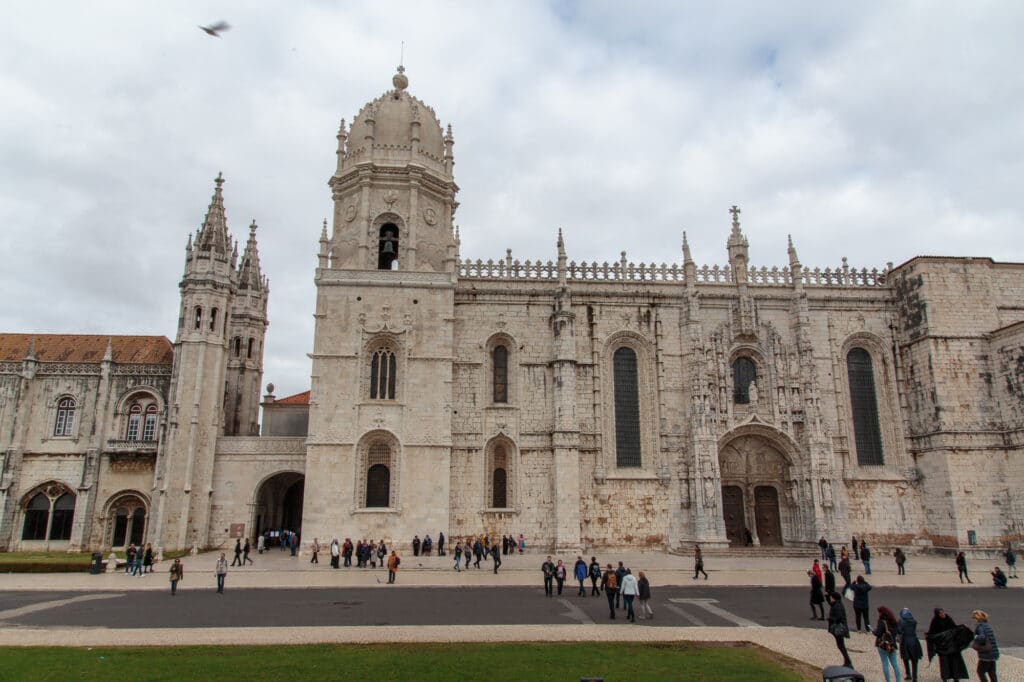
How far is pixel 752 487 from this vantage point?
33.8 metres

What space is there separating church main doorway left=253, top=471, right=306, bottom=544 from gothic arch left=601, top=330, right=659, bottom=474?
641 inches

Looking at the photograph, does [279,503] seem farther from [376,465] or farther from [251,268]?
[251,268]

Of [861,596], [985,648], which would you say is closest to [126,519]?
[861,596]

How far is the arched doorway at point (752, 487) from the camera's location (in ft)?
110

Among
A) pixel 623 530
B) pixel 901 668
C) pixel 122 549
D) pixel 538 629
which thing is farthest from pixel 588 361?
pixel 122 549

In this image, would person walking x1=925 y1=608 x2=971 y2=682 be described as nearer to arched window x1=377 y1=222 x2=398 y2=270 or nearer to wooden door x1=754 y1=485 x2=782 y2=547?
wooden door x1=754 y1=485 x2=782 y2=547

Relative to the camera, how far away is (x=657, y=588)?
891 inches

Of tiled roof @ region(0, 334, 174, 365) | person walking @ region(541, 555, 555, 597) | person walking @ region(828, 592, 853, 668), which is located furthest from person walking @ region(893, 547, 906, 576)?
tiled roof @ region(0, 334, 174, 365)

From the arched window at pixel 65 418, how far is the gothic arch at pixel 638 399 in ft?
93.6

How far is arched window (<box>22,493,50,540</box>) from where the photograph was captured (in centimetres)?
3491

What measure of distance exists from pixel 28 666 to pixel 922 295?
3840 cm

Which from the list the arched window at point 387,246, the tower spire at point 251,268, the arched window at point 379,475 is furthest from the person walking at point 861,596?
the tower spire at point 251,268

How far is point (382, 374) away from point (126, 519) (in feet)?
52.5

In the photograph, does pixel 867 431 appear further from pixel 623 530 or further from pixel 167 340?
pixel 167 340
